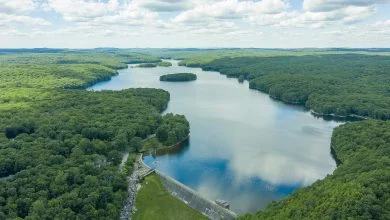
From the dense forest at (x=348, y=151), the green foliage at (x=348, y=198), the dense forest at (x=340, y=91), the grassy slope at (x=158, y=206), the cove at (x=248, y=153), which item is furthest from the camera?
the dense forest at (x=340, y=91)

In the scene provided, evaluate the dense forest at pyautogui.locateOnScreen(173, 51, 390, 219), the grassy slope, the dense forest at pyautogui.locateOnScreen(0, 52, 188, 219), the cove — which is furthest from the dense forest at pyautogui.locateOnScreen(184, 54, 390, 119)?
the grassy slope

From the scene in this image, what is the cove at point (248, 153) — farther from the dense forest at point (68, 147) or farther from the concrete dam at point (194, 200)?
the dense forest at point (68, 147)

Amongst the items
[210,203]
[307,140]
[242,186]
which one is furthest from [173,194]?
[307,140]

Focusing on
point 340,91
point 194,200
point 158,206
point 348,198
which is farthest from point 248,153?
point 340,91

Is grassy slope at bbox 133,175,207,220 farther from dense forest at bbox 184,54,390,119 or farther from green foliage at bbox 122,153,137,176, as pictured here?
dense forest at bbox 184,54,390,119

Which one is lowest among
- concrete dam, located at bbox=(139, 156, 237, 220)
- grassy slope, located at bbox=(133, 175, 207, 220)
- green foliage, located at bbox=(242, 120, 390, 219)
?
grassy slope, located at bbox=(133, 175, 207, 220)

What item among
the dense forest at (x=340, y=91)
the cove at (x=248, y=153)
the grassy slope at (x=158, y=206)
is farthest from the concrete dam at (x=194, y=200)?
the dense forest at (x=340, y=91)
